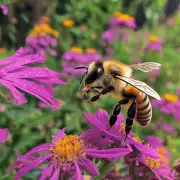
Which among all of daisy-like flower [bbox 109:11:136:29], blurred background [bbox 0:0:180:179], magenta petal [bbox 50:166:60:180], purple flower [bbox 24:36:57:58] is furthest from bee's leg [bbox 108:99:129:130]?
daisy-like flower [bbox 109:11:136:29]

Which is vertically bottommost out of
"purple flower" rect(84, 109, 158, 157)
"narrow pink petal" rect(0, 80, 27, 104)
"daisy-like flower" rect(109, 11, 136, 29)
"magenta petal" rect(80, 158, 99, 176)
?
"daisy-like flower" rect(109, 11, 136, 29)

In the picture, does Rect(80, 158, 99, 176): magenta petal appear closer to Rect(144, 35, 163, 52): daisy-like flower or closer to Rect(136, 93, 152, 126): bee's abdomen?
Rect(136, 93, 152, 126): bee's abdomen

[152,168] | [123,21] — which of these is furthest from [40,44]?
[152,168]

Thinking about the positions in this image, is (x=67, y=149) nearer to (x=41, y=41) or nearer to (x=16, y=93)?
(x=16, y=93)

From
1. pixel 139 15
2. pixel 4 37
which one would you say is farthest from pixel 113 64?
pixel 139 15

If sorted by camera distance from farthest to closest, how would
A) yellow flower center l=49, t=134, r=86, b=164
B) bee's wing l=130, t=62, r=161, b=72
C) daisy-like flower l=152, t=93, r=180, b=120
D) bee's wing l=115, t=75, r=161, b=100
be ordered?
daisy-like flower l=152, t=93, r=180, b=120, bee's wing l=130, t=62, r=161, b=72, bee's wing l=115, t=75, r=161, b=100, yellow flower center l=49, t=134, r=86, b=164

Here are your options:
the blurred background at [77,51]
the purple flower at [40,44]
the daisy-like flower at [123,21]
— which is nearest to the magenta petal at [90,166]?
the blurred background at [77,51]

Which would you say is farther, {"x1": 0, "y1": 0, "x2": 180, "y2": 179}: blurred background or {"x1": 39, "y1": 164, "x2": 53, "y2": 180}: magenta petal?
{"x1": 0, "y1": 0, "x2": 180, "y2": 179}: blurred background
